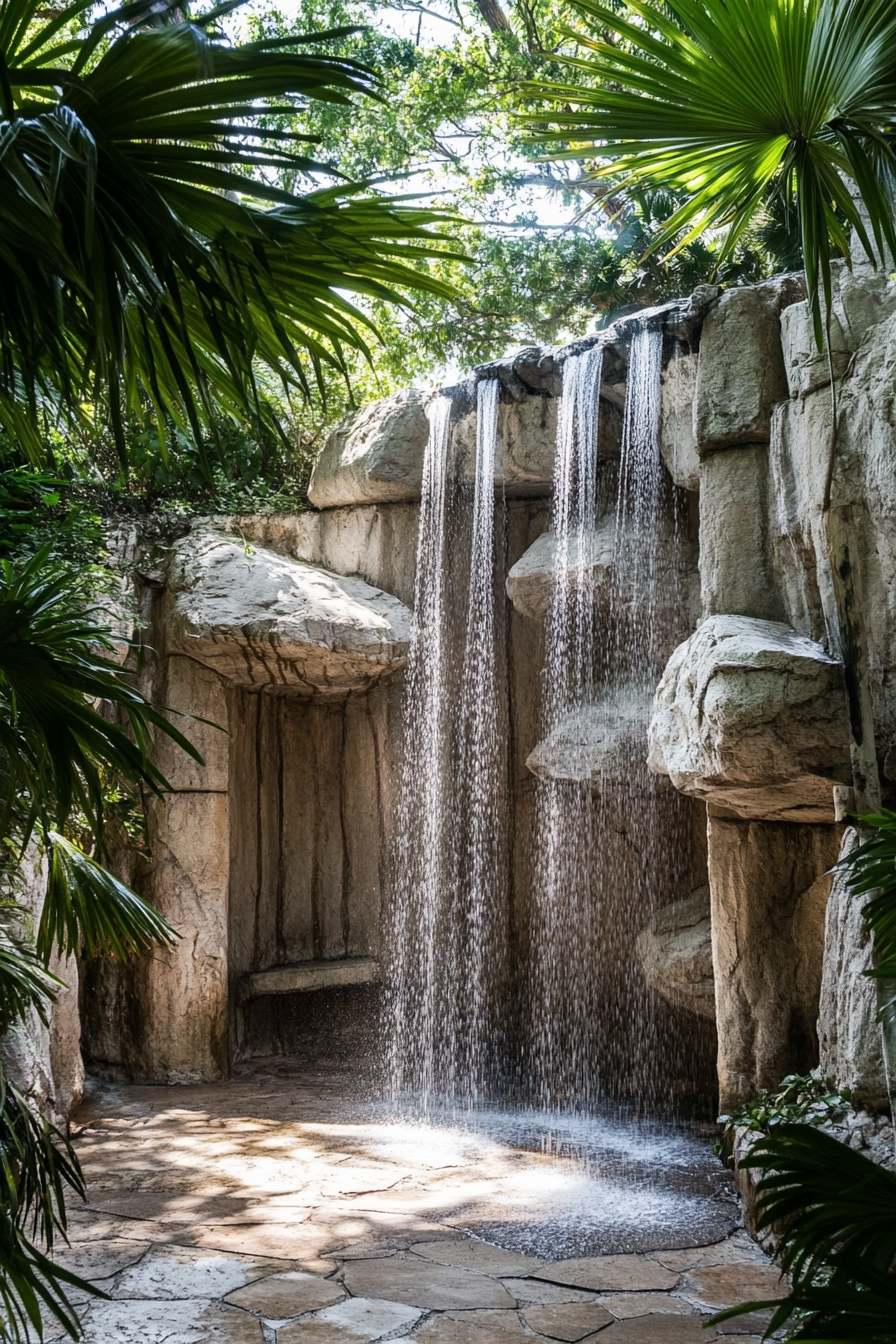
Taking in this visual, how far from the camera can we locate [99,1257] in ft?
12.3

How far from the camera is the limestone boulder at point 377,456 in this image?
7.44 meters

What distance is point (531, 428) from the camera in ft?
23.2

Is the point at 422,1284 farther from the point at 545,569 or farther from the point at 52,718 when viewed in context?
the point at 545,569

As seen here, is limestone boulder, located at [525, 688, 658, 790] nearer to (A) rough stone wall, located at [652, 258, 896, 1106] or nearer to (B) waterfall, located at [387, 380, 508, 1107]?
(B) waterfall, located at [387, 380, 508, 1107]

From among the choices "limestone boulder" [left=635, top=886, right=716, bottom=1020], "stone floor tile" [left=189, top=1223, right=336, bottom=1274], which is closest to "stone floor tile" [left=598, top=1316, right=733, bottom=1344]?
"stone floor tile" [left=189, top=1223, right=336, bottom=1274]

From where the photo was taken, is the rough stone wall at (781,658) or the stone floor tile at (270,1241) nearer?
the stone floor tile at (270,1241)

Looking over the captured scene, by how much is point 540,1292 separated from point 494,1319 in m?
0.27

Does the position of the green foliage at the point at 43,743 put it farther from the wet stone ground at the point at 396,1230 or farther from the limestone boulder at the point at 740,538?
the limestone boulder at the point at 740,538

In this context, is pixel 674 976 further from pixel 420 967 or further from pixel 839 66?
pixel 839 66

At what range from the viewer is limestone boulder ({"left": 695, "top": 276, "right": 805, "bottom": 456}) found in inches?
197

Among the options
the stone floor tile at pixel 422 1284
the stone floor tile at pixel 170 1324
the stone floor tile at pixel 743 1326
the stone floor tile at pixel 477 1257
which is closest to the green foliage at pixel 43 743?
the stone floor tile at pixel 170 1324

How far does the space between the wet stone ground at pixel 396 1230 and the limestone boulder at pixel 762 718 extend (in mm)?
1605

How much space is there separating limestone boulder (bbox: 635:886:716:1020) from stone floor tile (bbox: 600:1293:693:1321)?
2.70m

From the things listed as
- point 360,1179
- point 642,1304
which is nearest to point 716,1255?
point 642,1304
